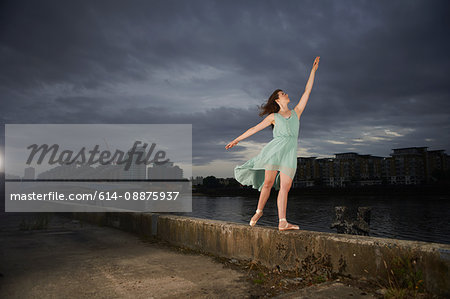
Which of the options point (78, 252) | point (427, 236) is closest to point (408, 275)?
point (78, 252)

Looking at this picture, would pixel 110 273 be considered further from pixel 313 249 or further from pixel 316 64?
pixel 316 64

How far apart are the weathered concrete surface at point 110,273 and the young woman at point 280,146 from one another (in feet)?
4.00

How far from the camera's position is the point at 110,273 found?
13.2 ft

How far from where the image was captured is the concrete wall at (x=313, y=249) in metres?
2.70

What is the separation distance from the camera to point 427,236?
18.5 metres

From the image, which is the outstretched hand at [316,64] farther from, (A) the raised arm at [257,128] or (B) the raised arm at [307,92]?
(A) the raised arm at [257,128]

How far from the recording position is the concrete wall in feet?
8.84

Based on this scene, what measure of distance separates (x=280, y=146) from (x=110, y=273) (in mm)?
2809

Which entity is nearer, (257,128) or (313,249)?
(313,249)

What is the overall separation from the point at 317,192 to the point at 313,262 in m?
95.8

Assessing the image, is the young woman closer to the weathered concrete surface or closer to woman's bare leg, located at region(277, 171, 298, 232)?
woman's bare leg, located at region(277, 171, 298, 232)

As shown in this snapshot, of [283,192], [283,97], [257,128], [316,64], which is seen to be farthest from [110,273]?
[316,64]

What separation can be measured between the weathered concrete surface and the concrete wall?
38cm

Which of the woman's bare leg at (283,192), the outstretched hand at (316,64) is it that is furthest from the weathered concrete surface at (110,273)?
the outstretched hand at (316,64)
